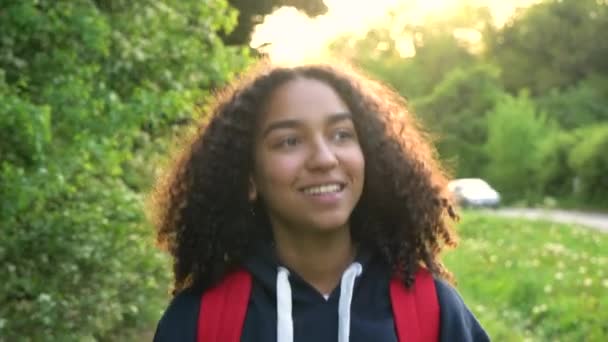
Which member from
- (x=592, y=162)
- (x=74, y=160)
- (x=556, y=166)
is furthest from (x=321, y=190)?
(x=556, y=166)

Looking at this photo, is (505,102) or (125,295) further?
(505,102)

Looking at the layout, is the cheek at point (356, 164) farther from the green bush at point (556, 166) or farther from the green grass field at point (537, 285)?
the green bush at point (556, 166)

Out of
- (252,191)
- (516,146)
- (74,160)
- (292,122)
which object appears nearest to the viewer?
(292,122)

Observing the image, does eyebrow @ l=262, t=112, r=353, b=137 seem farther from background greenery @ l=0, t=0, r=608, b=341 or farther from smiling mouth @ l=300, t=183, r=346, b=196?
background greenery @ l=0, t=0, r=608, b=341

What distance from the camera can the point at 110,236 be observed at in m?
7.11

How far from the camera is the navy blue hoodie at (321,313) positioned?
96.0 inches

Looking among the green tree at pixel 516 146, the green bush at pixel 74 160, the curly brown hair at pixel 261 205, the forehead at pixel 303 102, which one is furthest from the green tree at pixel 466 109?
the forehead at pixel 303 102

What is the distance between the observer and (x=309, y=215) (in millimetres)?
2533

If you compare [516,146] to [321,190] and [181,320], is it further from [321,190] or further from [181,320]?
[181,320]

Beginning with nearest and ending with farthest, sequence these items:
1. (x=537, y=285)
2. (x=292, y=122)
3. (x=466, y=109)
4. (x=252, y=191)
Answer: (x=292, y=122) → (x=252, y=191) → (x=537, y=285) → (x=466, y=109)

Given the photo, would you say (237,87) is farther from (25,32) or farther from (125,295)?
(125,295)

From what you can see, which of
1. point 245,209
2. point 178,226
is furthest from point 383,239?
point 178,226

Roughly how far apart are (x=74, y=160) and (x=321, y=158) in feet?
12.4

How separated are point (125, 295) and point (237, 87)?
513cm
